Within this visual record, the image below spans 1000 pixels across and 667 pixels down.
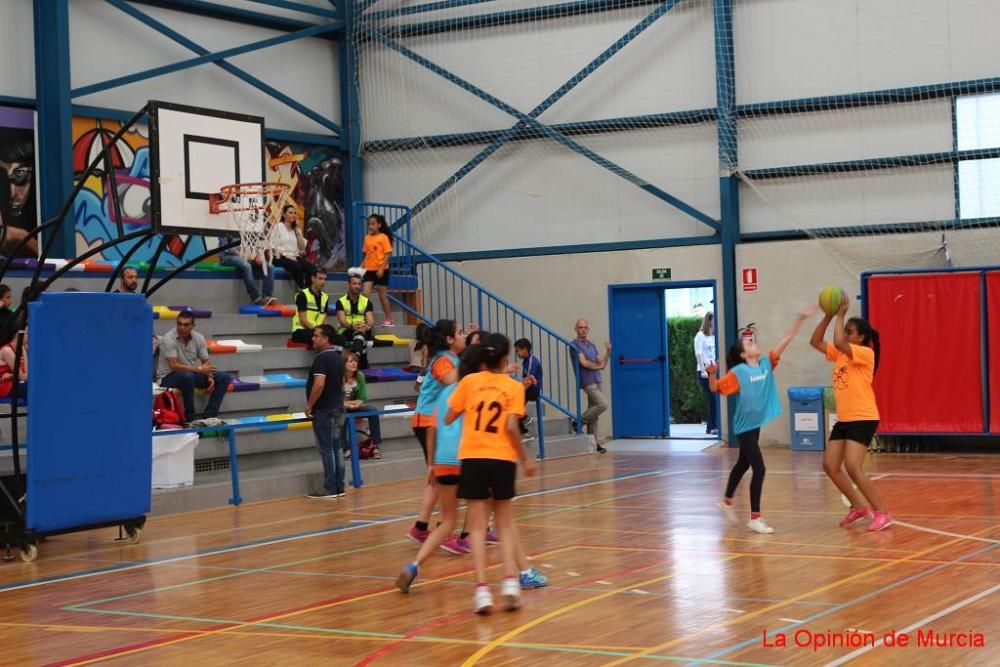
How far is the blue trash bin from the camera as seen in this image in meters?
20.2

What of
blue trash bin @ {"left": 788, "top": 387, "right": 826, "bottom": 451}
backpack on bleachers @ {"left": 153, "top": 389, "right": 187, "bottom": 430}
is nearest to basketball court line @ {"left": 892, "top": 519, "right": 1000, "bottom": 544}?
backpack on bleachers @ {"left": 153, "top": 389, "right": 187, "bottom": 430}

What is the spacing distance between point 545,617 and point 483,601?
398 millimetres

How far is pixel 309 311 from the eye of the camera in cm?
1981

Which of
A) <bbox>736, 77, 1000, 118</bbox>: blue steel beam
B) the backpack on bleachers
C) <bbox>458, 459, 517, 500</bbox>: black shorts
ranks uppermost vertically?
<bbox>736, 77, 1000, 118</bbox>: blue steel beam

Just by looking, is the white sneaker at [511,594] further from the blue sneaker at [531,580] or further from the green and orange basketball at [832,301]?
the green and orange basketball at [832,301]

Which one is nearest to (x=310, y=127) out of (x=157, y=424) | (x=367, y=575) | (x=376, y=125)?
(x=376, y=125)

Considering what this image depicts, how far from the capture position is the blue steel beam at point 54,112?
19953 millimetres

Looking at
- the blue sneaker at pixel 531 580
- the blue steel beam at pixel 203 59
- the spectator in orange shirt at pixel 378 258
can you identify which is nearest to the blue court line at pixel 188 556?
the blue sneaker at pixel 531 580

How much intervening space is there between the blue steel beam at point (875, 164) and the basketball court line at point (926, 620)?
41.6 feet

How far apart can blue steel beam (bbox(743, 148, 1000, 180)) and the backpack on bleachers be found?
34.8 feet

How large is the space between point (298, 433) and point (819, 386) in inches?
340

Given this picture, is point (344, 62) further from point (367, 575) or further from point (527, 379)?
point (367, 575)

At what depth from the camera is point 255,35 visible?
2384 centimetres

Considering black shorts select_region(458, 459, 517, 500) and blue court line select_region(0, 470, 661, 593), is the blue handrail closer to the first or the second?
blue court line select_region(0, 470, 661, 593)
